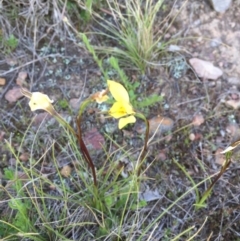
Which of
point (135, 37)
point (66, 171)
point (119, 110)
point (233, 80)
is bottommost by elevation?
point (66, 171)

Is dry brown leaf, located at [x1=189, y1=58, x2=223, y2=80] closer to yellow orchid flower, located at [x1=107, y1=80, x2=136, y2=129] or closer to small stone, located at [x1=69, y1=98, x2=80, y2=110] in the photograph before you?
small stone, located at [x1=69, y1=98, x2=80, y2=110]

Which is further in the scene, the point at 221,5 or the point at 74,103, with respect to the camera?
the point at 221,5

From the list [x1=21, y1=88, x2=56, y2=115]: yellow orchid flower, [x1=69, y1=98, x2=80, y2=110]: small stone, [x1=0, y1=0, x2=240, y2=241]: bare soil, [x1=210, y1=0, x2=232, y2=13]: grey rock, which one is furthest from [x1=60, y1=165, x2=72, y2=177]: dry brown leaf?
[x1=210, y1=0, x2=232, y2=13]: grey rock

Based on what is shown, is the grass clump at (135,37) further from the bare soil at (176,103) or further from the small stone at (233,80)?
the small stone at (233,80)

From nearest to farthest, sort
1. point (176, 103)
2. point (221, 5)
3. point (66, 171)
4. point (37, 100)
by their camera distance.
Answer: point (37, 100) < point (66, 171) < point (176, 103) < point (221, 5)

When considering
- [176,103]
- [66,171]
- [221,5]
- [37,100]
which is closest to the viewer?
[37,100]

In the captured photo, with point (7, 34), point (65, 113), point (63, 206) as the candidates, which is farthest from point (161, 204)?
point (7, 34)

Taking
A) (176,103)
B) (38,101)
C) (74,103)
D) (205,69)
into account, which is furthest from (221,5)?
(38,101)

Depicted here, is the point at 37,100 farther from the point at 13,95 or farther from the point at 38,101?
the point at 13,95
